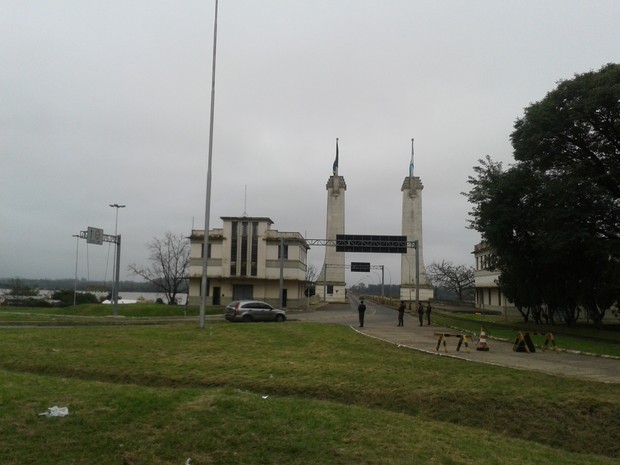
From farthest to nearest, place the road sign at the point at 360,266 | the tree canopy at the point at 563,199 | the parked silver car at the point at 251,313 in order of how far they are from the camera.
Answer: the road sign at the point at 360,266
the parked silver car at the point at 251,313
the tree canopy at the point at 563,199

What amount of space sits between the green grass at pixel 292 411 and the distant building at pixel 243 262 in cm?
4537

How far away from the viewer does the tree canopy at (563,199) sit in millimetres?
29156

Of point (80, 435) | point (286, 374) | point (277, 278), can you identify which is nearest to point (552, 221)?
point (286, 374)

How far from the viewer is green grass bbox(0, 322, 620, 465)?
6691mm

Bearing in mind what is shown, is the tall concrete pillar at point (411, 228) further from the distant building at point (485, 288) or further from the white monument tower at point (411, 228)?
the distant building at point (485, 288)

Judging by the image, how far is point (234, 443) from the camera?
270 inches

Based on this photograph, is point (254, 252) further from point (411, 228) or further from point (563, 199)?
point (563, 199)

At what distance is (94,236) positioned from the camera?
1469 inches

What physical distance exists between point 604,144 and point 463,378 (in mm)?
25683

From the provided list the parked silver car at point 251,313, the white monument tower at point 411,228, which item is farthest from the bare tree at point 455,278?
the parked silver car at point 251,313

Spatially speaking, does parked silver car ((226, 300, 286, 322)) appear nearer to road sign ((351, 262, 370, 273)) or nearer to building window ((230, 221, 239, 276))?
building window ((230, 221, 239, 276))

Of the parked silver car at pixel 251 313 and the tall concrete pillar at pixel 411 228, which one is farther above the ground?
the tall concrete pillar at pixel 411 228

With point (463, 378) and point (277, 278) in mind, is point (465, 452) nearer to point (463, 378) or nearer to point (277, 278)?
point (463, 378)

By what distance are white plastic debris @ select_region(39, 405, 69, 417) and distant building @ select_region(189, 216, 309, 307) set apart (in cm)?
5109
